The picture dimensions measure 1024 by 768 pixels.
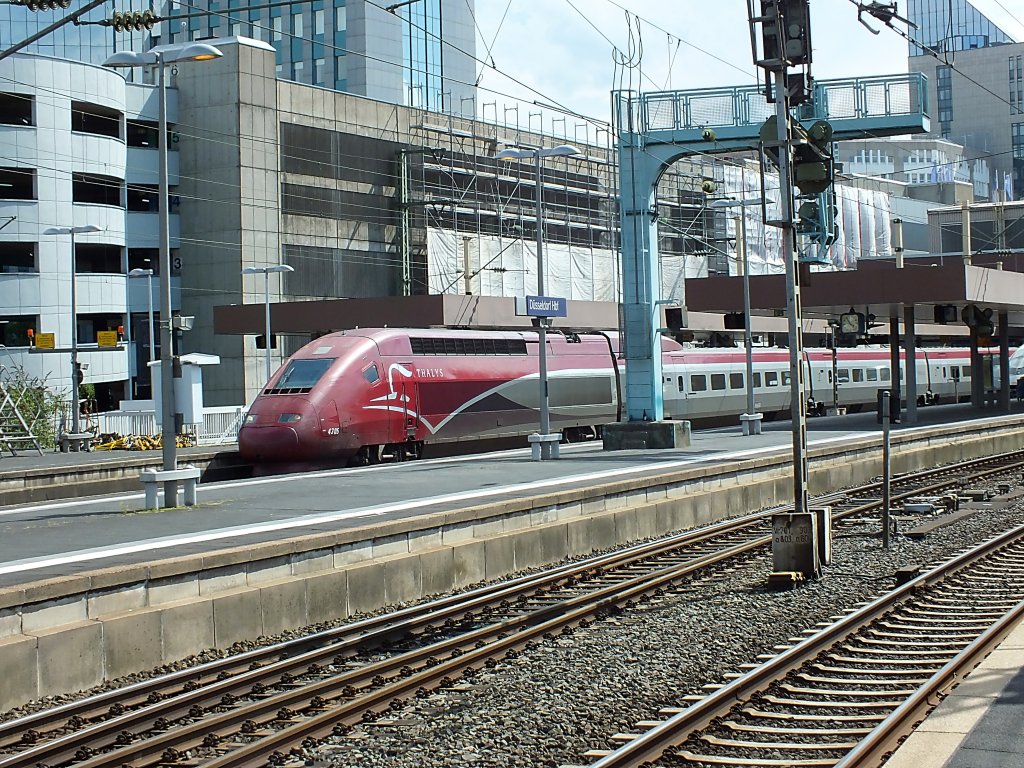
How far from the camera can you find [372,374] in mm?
29547

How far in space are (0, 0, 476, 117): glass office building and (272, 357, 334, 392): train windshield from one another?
48655 millimetres

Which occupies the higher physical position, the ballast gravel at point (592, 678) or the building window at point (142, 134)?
the building window at point (142, 134)

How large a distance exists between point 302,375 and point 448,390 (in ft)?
14.8

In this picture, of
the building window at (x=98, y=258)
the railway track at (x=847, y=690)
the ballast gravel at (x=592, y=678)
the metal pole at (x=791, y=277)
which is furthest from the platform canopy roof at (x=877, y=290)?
the building window at (x=98, y=258)

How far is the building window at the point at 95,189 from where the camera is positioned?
190 ft

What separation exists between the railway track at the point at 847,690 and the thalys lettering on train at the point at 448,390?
447 inches

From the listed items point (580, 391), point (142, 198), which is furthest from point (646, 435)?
point (142, 198)

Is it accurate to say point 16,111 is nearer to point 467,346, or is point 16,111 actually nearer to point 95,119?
point 95,119

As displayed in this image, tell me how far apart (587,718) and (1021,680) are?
2.89m

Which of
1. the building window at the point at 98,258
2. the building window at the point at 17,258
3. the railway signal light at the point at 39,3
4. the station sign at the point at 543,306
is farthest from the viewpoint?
the building window at the point at 98,258

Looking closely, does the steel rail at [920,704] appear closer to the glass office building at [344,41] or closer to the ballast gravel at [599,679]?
the ballast gravel at [599,679]

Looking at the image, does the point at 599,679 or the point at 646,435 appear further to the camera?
the point at 646,435

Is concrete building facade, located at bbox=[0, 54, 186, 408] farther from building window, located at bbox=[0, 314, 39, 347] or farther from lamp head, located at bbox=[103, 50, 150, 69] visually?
lamp head, located at bbox=[103, 50, 150, 69]

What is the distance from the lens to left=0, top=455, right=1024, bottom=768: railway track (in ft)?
27.4
